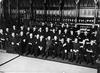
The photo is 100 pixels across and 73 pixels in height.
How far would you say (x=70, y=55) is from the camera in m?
8.30

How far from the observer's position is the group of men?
784 cm

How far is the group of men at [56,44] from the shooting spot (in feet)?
25.7

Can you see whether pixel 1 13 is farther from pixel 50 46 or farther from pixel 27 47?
pixel 50 46

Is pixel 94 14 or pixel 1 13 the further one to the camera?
pixel 1 13

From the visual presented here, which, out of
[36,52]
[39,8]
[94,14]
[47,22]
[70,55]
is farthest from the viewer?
[39,8]

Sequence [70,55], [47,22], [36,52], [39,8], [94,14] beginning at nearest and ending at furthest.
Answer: [70,55]
[36,52]
[94,14]
[47,22]
[39,8]

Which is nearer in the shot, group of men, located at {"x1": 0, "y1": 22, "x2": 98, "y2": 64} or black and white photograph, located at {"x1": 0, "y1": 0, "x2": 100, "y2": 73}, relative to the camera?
black and white photograph, located at {"x1": 0, "y1": 0, "x2": 100, "y2": 73}

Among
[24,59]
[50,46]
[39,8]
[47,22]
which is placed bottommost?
[24,59]

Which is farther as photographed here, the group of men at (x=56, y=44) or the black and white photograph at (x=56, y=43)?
the group of men at (x=56, y=44)

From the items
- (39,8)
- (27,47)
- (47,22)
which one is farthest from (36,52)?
(39,8)

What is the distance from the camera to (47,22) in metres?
13.8

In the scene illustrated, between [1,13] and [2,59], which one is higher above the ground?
[1,13]

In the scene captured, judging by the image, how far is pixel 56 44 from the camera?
857cm

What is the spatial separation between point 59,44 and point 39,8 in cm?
730
